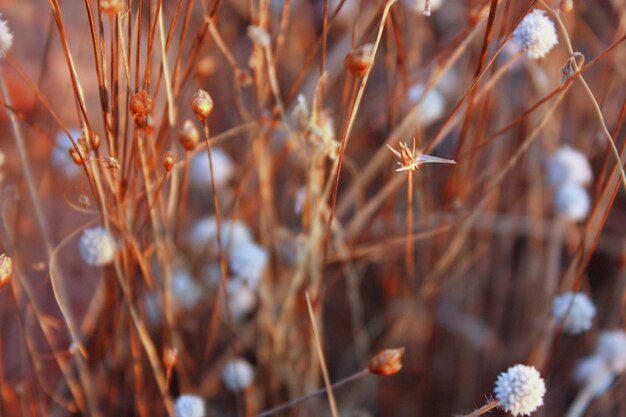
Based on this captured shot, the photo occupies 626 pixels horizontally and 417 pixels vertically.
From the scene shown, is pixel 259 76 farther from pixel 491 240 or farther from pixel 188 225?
pixel 491 240

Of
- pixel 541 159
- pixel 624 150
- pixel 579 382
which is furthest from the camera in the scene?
pixel 541 159

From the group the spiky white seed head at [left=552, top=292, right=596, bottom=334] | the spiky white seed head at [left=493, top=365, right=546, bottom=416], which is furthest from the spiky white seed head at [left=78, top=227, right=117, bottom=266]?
the spiky white seed head at [left=552, top=292, right=596, bottom=334]

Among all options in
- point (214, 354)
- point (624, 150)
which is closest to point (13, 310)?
point (214, 354)

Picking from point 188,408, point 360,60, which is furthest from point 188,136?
point 188,408

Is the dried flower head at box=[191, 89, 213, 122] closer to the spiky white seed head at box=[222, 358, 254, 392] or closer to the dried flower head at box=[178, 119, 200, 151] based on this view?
the dried flower head at box=[178, 119, 200, 151]

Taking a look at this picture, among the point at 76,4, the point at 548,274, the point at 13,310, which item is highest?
the point at 76,4

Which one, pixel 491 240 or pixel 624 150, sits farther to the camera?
pixel 491 240

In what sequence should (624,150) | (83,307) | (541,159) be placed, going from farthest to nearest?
(541,159) → (83,307) → (624,150)
